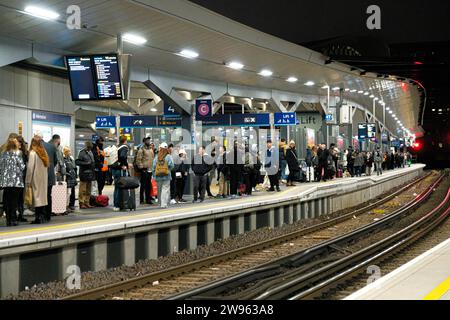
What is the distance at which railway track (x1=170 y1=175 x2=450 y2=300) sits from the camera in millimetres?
8586

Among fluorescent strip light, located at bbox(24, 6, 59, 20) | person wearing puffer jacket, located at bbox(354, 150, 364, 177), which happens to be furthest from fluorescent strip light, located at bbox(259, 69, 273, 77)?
fluorescent strip light, located at bbox(24, 6, 59, 20)

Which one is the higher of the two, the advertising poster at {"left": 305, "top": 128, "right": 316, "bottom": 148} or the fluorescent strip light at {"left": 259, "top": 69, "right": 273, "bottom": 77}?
the fluorescent strip light at {"left": 259, "top": 69, "right": 273, "bottom": 77}

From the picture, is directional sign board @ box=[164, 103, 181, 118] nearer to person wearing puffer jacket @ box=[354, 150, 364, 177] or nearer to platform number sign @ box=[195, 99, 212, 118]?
platform number sign @ box=[195, 99, 212, 118]

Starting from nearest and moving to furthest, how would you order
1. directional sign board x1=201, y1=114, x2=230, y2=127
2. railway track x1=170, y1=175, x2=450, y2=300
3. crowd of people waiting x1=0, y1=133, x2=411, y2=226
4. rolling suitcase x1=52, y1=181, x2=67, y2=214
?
railway track x1=170, y1=175, x2=450, y2=300 < crowd of people waiting x1=0, y1=133, x2=411, y2=226 < rolling suitcase x1=52, y1=181, x2=67, y2=214 < directional sign board x1=201, y1=114, x2=230, y2=127

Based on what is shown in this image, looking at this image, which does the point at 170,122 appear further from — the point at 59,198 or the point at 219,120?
the point at 59,198

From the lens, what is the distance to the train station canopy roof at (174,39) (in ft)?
46.2

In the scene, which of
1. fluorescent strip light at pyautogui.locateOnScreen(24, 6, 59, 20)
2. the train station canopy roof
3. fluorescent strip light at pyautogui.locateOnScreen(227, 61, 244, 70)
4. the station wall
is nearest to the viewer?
fluorescent strip light at pyautogui.locateOnScreen(24, 6, 59, 20)

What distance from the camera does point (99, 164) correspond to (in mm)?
16828

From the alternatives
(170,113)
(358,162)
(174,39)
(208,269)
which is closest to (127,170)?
(174,39)

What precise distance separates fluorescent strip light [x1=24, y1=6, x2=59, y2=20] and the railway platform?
4238 millimetres

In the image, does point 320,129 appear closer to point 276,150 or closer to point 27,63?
point 276,150

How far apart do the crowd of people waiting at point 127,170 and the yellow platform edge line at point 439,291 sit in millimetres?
7175

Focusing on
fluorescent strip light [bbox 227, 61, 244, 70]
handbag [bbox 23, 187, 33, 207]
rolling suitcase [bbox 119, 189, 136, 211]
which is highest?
fluorescent strip light [bbox 227, 61, 244, 70]

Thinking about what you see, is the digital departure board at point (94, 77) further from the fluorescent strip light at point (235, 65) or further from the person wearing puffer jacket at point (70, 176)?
the fluorescent strip light at point (235, 65)
